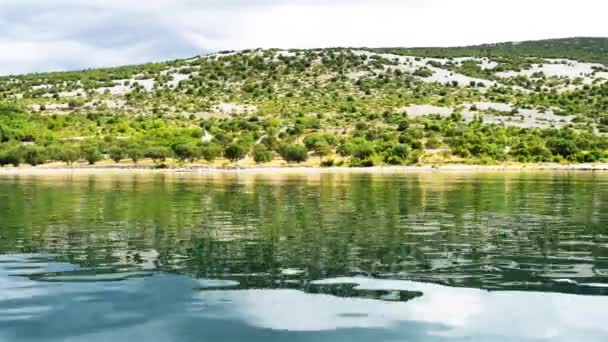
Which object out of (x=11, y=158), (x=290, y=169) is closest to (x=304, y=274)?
(x=290, y=169)

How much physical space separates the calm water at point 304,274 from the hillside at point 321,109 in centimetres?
6574

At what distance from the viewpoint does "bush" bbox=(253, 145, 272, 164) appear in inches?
3799

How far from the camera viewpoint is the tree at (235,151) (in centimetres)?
9712

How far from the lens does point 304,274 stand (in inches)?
707

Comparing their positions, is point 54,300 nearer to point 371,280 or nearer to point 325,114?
point 371,280

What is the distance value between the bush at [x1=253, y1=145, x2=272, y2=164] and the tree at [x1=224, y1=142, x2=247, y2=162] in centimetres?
154

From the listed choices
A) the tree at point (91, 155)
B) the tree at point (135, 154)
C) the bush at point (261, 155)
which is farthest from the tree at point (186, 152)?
the tree at point (91, 155)

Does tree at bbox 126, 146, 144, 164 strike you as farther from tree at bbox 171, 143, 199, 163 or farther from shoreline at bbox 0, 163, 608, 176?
tree at bbox 171, 143, 199, 163

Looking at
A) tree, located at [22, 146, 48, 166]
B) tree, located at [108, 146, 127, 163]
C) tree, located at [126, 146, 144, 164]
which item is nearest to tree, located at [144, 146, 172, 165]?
tree, located at [126, 146, 144, 164]

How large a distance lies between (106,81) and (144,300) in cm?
16092

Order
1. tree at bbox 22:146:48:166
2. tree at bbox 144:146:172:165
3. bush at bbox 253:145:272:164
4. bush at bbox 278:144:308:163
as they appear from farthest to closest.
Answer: tree at bbox 22:146:48:166 < tree at bbox 144:146:172:165 < bush at bbox 253:145:272:164 < bush at bbox 278:144:308:163

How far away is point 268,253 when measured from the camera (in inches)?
832

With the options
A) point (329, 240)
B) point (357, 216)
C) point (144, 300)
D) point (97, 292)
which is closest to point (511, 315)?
point (144, 300)

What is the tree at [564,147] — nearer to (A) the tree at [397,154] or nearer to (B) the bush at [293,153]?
(A) the tree at [397,154]
